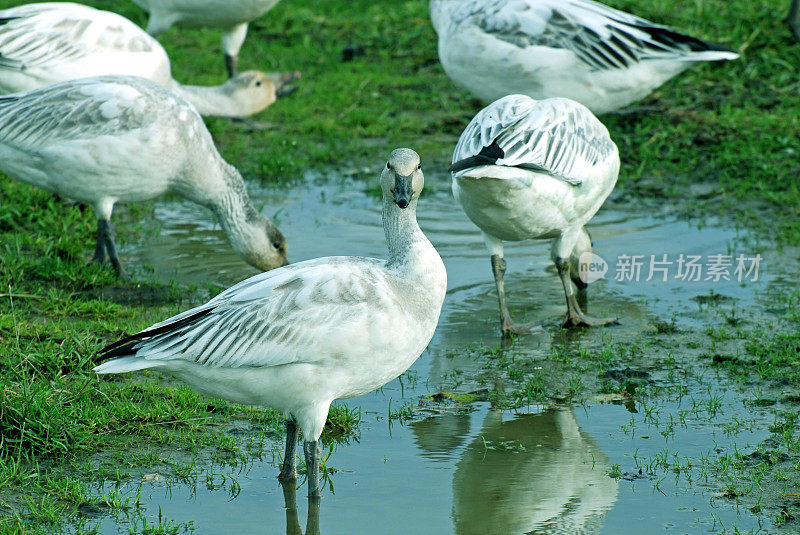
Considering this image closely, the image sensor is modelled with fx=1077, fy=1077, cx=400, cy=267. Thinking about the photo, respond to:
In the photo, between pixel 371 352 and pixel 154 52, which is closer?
pixel 371 352

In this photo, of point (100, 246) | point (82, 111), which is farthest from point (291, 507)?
point (82, 111)

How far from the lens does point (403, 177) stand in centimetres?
447

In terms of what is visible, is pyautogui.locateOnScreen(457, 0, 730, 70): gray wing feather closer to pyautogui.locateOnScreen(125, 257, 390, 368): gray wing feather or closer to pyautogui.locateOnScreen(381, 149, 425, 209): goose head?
pyautogui.locateOnScreen(381, 149, 425, 209): goose head

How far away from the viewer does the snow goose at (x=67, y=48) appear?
317 inches

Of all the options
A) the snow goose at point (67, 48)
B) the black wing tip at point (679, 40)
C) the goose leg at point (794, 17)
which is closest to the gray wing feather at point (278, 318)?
the snow goose at point (67, 48)

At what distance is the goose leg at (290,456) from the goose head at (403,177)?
1.03 m

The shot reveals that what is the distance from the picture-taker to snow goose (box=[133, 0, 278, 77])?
10.8 m

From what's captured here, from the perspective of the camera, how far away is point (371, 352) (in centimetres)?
420

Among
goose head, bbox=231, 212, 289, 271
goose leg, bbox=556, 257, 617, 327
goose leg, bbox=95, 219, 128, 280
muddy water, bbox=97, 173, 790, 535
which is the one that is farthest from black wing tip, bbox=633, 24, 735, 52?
goose leg, bbox=95, 219, 128, 280

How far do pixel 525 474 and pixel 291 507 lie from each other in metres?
1.02

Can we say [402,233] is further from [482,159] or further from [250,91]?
[250,91]

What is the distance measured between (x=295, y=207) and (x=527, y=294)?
243 cm

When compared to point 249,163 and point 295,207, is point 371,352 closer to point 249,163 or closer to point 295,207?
point 295,207

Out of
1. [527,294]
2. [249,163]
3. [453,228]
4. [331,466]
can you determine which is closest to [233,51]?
[249,163]
